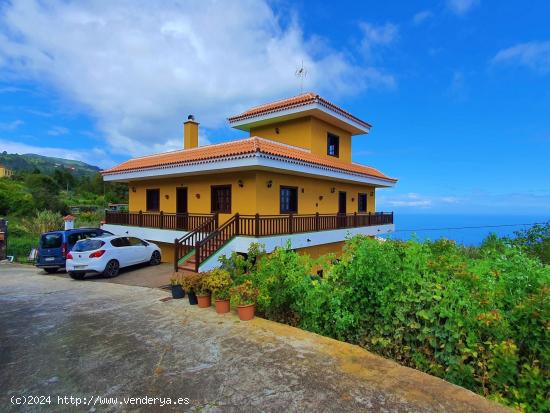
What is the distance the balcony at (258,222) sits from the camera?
10.8m

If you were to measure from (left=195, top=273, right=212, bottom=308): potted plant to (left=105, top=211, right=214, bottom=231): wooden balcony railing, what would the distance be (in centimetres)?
505

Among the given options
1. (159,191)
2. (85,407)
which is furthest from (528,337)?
(159,191)

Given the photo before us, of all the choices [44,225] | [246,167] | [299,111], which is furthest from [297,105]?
[44,225]

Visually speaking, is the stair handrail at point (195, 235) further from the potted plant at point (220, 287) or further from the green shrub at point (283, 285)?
the green shrub at point (283, 285)

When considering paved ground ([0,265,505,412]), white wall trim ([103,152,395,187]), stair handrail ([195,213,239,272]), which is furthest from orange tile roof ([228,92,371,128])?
paved ground ([0,265,505,412])

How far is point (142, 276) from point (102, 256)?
160cm

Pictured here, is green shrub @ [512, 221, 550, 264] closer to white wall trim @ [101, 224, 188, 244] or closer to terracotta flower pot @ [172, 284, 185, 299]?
terracotta flower pot @ [172, 284, 185, 299]

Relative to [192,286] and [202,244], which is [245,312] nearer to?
[192,286]

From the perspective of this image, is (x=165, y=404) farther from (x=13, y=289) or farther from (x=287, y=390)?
(x=13, y=289)

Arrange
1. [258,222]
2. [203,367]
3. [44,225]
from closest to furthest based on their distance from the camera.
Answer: [203,367] → [258,222] → [44,225]

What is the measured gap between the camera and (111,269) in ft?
38.9

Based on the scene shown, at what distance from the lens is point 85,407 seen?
3631 millimetres

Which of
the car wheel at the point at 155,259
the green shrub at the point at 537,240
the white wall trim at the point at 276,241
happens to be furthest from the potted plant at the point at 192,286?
the green shrub at the point at 537,240

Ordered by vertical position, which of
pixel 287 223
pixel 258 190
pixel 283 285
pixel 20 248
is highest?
pixel 258 190
